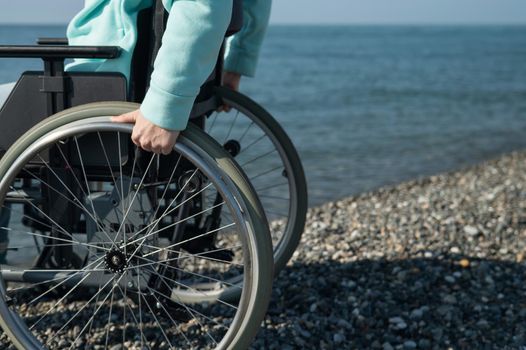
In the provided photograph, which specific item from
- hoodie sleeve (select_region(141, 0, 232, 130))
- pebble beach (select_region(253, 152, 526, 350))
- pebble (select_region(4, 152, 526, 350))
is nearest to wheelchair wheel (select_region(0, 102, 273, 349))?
hoodie sleeve (select_region(141, 0, 232, 130))

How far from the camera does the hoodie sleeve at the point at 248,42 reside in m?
2.94

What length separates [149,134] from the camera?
214 centimetres

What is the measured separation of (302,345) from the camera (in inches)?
111

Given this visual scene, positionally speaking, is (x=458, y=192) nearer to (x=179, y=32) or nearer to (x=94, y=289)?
(x=94, y=289)

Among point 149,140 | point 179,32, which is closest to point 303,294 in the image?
point 149,140

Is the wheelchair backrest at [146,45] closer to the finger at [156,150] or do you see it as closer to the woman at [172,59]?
the woman at [172,59]

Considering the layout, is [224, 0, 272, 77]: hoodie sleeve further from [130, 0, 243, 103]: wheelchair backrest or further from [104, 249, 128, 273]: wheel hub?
[104, 249, 128, 273]: wheel hub

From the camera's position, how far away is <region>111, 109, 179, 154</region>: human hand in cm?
213

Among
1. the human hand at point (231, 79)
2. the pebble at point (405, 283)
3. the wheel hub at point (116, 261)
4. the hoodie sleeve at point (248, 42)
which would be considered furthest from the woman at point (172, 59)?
the pebble at point (405, 283)

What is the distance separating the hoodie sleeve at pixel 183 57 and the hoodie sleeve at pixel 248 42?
2.81 feet

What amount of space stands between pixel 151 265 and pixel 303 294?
104 centimetres

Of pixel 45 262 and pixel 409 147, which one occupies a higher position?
pixel 45 262

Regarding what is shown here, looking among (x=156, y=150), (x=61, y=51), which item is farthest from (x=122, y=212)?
(x=61, y=51)

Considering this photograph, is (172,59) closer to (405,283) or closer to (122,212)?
(122,212)
